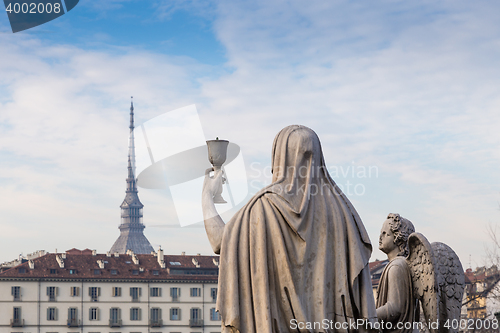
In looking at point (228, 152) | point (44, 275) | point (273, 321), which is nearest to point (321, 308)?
point (273, 321)

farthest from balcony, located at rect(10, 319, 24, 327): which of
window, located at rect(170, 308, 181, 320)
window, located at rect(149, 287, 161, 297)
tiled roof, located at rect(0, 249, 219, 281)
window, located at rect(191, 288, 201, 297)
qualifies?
window, located at rect(191, 288, 201, 297)

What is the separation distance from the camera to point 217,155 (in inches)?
200

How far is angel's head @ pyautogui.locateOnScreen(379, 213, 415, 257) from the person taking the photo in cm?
655

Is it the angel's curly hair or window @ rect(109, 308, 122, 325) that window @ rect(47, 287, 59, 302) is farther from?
the angel's curly hair

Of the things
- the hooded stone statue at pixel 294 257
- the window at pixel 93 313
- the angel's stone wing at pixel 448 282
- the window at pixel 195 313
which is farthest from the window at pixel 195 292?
the hooded stone statue at pixel 294 257

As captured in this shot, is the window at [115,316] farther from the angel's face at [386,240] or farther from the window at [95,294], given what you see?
the angel's face at [386,240]

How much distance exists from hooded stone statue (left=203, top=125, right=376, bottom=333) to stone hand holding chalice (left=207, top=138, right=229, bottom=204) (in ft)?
0.99

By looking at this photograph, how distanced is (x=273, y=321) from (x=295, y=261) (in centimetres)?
38

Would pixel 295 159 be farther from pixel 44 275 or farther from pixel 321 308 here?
pixel 44 275

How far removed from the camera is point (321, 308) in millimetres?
4637

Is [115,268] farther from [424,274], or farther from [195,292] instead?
[424,274]

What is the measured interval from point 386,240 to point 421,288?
1.78 ft

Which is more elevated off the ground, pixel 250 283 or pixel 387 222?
pixel 387 222

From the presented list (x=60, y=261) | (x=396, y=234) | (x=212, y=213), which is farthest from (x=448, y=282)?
(x=60, y=261)
